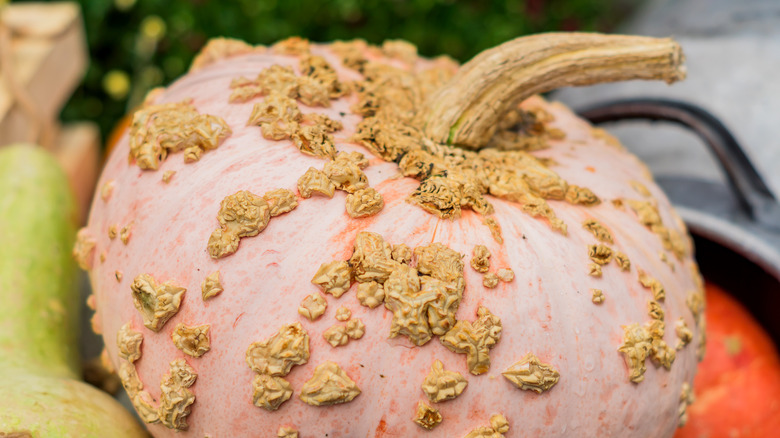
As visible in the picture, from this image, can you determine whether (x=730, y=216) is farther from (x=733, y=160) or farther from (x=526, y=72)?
(x=526, y=72)

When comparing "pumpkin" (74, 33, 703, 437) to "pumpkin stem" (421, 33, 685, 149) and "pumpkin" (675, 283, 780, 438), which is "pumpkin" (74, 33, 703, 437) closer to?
"pumpkin stem" (421, 33, 685, 149)

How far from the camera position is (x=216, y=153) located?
2.47ft

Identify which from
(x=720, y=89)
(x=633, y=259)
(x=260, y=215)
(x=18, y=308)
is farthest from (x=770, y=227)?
(x=18, y=308)

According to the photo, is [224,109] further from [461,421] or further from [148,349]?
[461,421]

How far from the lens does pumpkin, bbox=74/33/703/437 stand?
0.65m

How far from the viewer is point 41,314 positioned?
0.97m

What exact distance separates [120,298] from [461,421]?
0.43 m

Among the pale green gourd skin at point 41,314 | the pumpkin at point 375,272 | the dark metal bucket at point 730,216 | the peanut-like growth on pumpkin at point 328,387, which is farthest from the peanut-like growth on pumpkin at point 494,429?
the dark metal bucket at point 730,216

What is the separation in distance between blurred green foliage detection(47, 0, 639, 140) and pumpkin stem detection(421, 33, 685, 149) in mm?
1188

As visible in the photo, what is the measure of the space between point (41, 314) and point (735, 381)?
1.21 meters

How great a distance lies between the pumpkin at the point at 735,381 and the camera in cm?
108

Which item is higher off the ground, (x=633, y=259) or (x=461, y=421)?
(x=633, y=259)

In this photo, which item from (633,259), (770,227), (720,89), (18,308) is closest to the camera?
(633,259)

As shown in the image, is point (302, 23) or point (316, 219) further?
point (302, 23)
